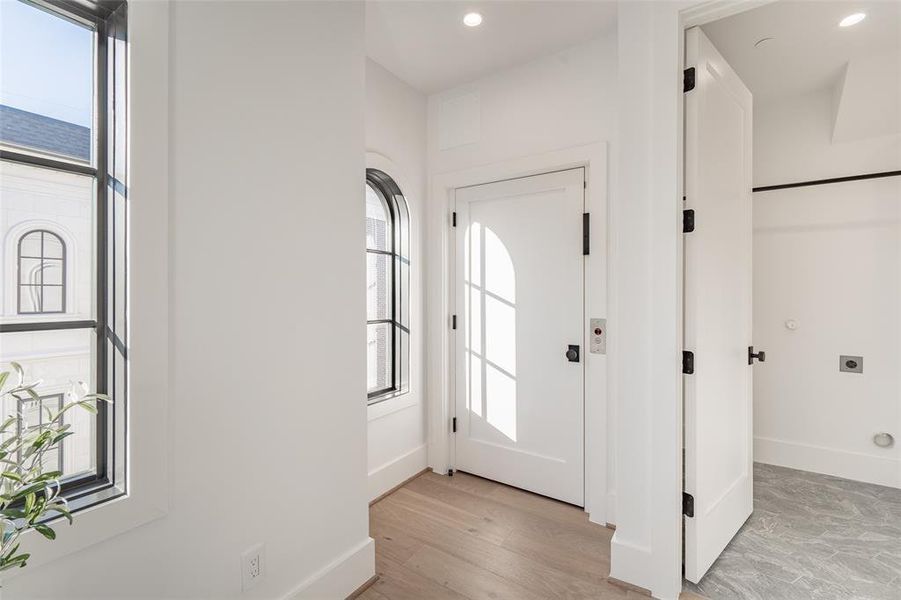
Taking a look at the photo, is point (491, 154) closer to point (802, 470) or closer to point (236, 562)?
point (236, 562)

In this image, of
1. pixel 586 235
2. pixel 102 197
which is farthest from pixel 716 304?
pixel 102 197

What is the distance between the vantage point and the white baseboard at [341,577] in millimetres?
1600

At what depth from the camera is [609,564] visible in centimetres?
197

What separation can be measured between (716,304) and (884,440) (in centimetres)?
197

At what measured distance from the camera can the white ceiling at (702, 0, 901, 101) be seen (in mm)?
2078

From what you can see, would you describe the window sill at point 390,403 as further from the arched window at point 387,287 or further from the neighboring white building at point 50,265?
the neighboring white building at point 50,265

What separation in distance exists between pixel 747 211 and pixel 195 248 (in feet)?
8.28

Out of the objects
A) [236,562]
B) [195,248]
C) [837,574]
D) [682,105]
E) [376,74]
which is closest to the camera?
[195,248]

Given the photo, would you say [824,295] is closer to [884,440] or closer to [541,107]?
[884,440]

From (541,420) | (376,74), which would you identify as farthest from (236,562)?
(376,74)

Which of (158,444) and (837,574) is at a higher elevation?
(158,444)

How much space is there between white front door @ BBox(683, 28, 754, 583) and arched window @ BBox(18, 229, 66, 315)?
2.09 m

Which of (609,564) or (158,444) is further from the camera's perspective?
(609,564)

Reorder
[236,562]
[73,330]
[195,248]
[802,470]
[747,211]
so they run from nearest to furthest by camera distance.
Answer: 1. [73,330]
2. [195,248]
3. [236,562]
4. [747,211]
5. [802,470]
